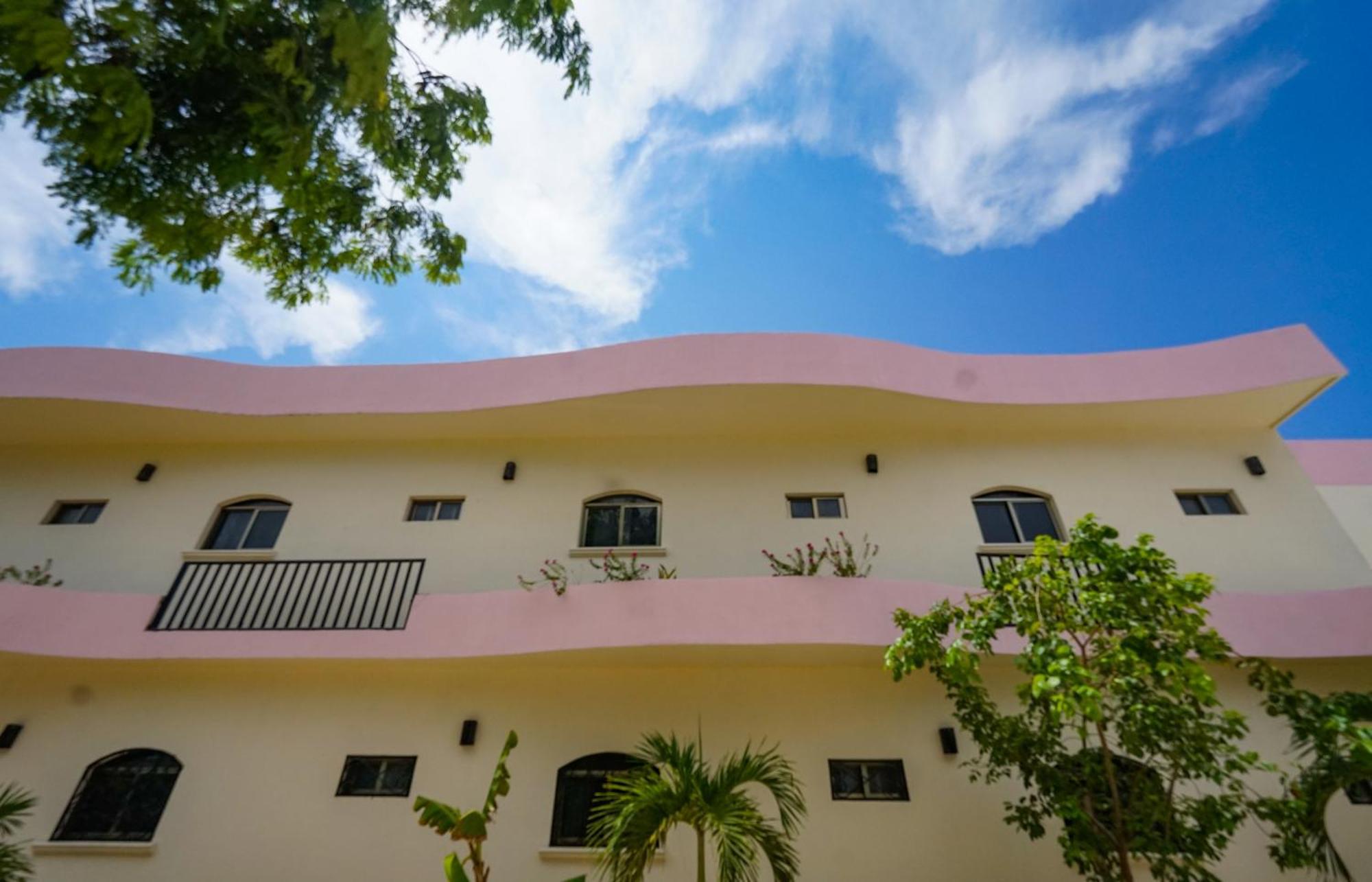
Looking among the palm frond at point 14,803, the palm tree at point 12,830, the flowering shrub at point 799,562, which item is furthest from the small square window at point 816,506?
the palm frond at point 14,803

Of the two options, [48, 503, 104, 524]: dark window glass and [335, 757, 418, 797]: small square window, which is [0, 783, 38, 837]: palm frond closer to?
[335, 757, 418, 797]: small square window

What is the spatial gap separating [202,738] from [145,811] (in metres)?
0.76

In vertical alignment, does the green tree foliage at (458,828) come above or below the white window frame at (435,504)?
below

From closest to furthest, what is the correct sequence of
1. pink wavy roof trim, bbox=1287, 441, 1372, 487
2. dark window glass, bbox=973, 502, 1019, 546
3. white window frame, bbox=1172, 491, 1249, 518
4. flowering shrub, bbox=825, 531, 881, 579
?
flowering shrub, bbox=825, 531, 881, 579
white window frame, bbox=1172, 491, 1249, 518
dark window glass, bbox=973, 502, 1019, 546
pink wavy roof trim, bbox=1287, 441, 1372, 487

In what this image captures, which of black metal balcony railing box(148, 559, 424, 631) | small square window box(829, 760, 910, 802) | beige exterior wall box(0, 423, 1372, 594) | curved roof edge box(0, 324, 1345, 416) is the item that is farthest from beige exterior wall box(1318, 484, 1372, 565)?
black metal balcony railing box(148, 559, 424, 631)

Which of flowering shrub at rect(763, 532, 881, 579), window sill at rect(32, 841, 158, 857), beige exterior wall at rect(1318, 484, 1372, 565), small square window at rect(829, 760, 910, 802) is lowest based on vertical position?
window sill at rect(32, 841, 158, 857)

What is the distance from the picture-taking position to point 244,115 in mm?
3988

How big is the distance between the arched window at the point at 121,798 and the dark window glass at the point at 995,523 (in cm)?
950

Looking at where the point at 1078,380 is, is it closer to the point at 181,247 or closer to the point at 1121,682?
the point at 1121,682

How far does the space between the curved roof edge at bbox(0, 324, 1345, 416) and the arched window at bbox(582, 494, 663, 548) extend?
1530mm

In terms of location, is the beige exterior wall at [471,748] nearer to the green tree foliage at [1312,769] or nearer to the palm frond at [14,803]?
the palm frond at [14,803]

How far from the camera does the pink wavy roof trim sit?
1087 cm

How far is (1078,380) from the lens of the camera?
830 centimetres

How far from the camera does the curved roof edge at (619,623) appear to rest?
20.4 ft
